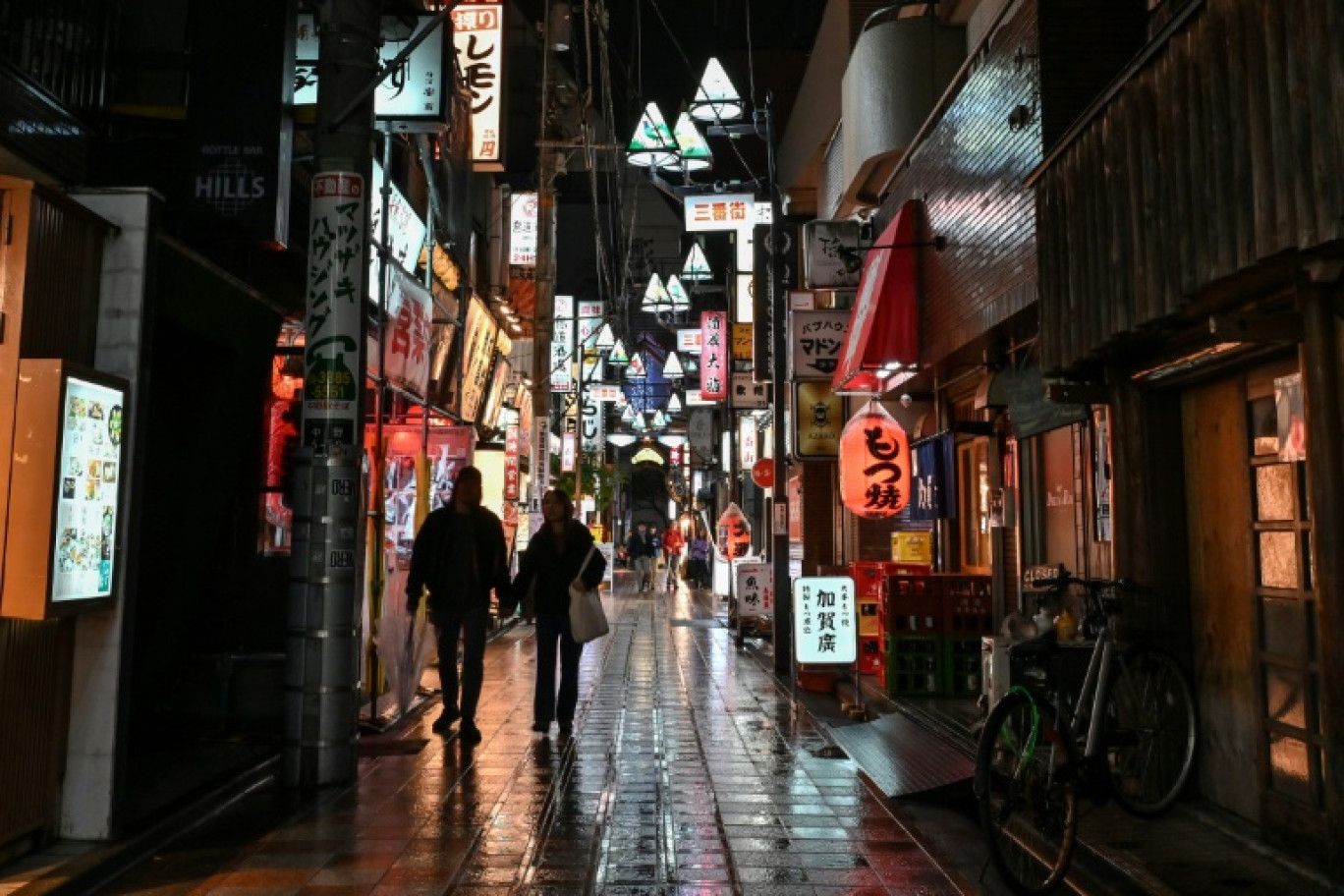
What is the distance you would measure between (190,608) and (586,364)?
2929cm

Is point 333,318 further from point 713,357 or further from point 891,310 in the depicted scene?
point 713,357

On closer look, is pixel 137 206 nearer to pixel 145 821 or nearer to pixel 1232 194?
pixel 145 821

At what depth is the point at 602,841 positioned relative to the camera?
266 inches

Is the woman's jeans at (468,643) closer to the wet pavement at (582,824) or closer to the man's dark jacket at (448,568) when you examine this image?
the man's dark jacket at (448,568)

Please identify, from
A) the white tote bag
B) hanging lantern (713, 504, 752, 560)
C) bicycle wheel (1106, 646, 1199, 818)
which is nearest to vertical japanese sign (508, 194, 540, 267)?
hanging lantern (713, 504, 752, 560)

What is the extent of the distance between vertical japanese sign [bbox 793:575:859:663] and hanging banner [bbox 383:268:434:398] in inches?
196

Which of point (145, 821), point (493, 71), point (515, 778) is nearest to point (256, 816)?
point (145, 821)

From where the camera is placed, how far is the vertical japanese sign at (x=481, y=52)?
16.4m

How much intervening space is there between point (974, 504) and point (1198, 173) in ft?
28.5

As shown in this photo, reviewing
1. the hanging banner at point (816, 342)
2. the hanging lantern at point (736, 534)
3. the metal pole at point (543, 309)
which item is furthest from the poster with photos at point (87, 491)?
the metal pole at point (543, 309)

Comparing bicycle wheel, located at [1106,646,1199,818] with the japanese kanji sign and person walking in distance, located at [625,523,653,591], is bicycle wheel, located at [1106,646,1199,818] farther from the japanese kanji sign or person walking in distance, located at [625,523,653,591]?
person walking in distance, located at [625,523,653,591]

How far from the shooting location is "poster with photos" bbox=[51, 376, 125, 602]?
5.90 metres

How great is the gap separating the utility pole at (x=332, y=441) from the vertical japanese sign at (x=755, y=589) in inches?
403

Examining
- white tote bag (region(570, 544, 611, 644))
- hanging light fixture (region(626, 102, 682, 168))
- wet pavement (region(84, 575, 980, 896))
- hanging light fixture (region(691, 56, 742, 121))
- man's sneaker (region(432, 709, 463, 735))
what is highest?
hanging light fixture (region(691, 56, 742, 121))
